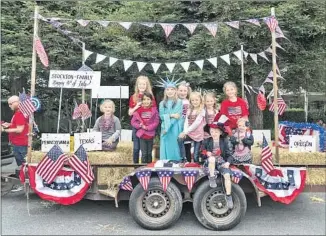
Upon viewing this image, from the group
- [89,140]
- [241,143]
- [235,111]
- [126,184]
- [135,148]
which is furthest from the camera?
[135,148]

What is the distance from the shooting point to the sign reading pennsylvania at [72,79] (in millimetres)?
6695

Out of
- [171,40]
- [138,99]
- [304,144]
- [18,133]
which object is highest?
[171,40]

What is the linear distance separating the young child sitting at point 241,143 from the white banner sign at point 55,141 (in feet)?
7.90

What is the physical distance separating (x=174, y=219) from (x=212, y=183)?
2.25 ft

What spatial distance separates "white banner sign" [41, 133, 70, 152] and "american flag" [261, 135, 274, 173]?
2.80 metres

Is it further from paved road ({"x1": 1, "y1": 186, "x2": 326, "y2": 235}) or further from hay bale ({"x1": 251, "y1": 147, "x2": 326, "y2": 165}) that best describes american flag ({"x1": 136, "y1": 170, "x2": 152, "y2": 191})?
hay bale ({"x1": 251, "y1": 147, "x2": 326, "y2": 165})

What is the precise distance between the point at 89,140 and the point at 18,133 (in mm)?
1587

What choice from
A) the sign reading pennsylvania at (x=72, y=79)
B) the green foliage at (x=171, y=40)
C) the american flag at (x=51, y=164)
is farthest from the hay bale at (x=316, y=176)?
the green foliage at (x=171, y=40)

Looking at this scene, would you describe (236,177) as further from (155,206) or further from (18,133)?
(18,133)

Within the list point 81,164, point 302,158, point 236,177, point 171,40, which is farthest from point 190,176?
point 171,40

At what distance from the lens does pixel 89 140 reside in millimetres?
6020

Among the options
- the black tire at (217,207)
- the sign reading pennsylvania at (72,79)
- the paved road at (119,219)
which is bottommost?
the paved road at (119,219)

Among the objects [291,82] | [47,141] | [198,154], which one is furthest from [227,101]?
[291,82]

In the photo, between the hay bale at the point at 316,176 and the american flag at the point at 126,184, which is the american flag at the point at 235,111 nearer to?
the hay bale at the point at 316,176
